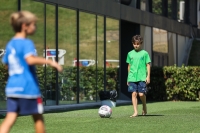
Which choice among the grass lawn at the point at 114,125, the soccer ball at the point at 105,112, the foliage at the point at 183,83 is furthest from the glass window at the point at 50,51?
the foliage at the point at 183,83

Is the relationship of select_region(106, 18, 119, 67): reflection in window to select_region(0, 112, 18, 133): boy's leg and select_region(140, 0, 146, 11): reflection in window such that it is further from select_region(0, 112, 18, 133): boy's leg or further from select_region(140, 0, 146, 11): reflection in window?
select_region(0, 112, 18, 133): boy's leg

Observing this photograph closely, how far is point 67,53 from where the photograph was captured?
2117 centimetres

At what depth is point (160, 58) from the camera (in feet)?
104

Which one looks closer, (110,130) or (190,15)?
(110,130)

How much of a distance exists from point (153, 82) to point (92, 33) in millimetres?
5181

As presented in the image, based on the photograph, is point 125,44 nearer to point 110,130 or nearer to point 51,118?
point 51,118

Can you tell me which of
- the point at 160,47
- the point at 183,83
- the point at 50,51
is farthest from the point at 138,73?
the point at 160,47

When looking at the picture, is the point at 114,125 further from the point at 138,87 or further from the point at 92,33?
the point at 92,33

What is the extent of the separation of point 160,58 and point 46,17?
12.8m

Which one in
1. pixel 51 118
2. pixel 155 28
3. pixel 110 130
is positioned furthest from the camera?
pixel 155 28

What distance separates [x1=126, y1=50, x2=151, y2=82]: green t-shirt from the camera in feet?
49.5

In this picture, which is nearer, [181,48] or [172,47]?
[172,47]

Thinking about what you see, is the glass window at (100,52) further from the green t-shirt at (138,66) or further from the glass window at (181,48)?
the glass window at (181,48)

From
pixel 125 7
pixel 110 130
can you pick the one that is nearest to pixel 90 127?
pixel 110 130
